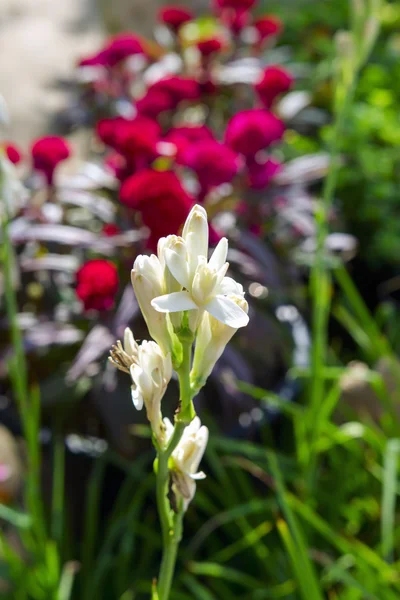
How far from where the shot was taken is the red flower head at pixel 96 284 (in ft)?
3.81

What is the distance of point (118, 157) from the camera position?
5.05 ft

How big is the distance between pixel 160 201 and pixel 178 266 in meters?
0.73

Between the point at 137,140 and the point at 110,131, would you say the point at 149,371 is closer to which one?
the point at 137,140

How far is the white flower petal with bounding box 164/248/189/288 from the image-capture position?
419 mm

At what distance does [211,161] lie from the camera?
1.26m

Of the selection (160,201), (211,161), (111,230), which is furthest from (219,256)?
(111,230)

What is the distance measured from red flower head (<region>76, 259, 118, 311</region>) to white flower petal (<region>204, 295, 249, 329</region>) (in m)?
0.76

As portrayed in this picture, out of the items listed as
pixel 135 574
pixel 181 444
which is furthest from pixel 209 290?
pixel 135 574

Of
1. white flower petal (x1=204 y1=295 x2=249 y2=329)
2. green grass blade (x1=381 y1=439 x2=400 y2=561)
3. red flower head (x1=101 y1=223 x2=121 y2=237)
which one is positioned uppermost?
white flower petal (x1=204 y1=295 x2=249 y2=329)

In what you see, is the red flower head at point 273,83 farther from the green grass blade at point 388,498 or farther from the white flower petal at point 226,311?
the white flower petal at point 226,311

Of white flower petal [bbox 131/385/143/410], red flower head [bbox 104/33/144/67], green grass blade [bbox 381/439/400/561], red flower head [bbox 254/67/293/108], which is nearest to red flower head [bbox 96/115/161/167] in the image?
red flower head [bbox 254/67/293/108]

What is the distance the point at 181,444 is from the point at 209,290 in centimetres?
13

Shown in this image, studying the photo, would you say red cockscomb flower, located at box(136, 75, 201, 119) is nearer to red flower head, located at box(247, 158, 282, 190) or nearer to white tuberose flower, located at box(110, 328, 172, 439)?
red flower head, located at box(247, 158, 282, 190)

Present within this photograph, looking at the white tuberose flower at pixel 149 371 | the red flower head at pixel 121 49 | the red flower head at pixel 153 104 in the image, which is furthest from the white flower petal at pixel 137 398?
the red flower head at pixel 121 49
